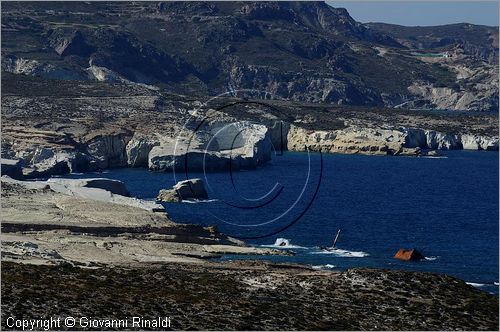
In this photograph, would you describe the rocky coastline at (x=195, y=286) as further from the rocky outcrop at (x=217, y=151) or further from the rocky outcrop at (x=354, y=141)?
the rocky outcrop at (x=354, y=141)

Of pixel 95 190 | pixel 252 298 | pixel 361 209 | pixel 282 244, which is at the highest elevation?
pixel 95 190

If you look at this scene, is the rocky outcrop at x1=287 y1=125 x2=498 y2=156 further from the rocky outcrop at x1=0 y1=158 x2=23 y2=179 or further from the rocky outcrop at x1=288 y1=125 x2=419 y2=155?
the rocky outcrop at x1=0 y1=158 x2=23 y2=179

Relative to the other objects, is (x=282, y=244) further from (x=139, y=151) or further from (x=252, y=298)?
(x=139, y=151)

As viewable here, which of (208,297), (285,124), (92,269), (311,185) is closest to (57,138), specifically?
(311,185)

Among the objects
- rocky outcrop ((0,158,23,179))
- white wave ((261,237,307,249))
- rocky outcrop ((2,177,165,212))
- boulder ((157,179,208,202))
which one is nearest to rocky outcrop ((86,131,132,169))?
rocky outcrop ((0,158,23,179))

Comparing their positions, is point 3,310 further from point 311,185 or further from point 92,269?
point 311,185

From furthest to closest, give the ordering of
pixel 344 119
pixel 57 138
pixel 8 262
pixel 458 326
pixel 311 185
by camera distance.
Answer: pixel 344 119
pixel 57 138
pixel 311 185
pixel 8 262
pixel 458 326

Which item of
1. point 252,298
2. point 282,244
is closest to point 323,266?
point 282,244
